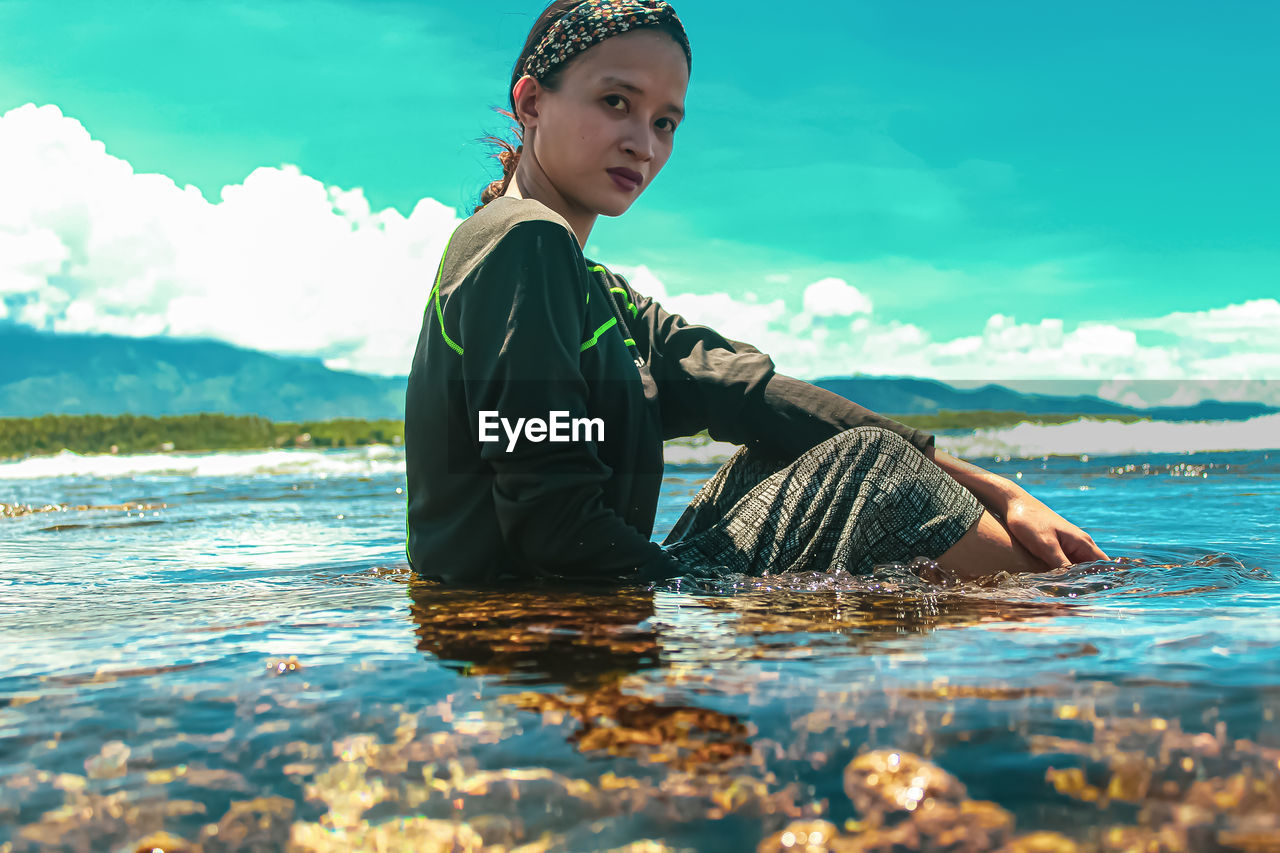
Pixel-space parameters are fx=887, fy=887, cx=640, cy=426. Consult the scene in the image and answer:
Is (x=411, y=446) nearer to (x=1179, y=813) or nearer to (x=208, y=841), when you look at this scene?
(x=208, y=841)

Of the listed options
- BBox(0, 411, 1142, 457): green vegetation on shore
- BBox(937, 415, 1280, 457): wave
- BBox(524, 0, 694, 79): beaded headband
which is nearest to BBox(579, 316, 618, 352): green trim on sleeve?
BBox(524, 0, 694, 79): beaded headband

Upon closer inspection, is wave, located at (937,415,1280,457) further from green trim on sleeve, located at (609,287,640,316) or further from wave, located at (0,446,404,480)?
green trim on sleeve, located at (609,287,640,316)

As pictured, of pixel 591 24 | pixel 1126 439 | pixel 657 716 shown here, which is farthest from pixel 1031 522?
pixel 1126 439

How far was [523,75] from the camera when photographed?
272cm

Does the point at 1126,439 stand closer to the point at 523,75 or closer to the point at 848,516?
the point at 848,516

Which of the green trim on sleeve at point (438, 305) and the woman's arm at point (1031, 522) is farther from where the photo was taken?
the woman's arm at point (1031, 522)

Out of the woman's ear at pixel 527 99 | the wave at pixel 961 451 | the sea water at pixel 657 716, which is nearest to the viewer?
the sea water at pixel 657 716

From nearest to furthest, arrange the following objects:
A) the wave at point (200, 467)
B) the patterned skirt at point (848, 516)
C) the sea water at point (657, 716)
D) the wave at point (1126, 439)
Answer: the sea water at point (657, 716) < the patterned skirt at point (848, 516) < the wave at point (200, 467) < the wave at point (1126, 439)

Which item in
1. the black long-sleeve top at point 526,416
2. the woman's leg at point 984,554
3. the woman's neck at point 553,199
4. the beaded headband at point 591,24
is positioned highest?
the beaded headband at point 591,24

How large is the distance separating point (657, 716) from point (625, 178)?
182 cm

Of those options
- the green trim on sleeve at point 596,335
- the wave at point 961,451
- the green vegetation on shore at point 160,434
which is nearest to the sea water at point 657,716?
the green trim on sleeve at point 596,335

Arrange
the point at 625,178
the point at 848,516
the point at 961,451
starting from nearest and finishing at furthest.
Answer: the point at 848,516 < the point at 625,178 < the point at 961,451

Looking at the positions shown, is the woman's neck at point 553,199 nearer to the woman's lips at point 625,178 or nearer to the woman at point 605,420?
the woman at point 605,420

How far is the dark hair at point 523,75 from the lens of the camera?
2.62 m
